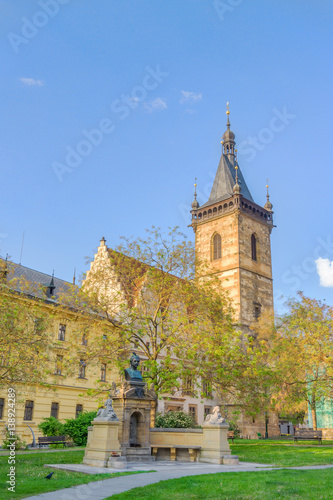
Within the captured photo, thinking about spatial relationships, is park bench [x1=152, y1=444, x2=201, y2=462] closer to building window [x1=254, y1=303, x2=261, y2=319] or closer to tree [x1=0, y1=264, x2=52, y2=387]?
tree [x1=0, y1=264, x2=52, y2=387]

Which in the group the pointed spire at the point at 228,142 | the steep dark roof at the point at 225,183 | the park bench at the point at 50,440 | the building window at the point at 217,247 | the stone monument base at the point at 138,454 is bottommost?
the park bench at the point at 50,440

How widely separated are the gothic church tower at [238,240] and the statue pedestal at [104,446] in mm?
37495

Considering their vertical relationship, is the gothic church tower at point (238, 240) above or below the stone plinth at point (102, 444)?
above

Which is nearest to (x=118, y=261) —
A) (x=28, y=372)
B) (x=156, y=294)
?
(x=156, y=294)

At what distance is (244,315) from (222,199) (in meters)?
15.4

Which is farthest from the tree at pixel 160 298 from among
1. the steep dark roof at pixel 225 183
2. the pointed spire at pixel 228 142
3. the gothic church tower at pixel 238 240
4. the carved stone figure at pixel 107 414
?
the pointed spire at pixel 228 142

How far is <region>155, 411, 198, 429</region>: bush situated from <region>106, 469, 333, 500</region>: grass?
11.0 metres

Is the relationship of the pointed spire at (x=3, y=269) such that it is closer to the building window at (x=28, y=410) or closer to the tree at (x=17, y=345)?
the tree at (x=17, y=345)

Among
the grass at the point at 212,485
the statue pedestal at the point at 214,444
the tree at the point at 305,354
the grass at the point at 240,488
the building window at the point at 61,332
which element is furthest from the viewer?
the building window at the point at 61,332

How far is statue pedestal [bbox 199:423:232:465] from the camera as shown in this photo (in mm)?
17750

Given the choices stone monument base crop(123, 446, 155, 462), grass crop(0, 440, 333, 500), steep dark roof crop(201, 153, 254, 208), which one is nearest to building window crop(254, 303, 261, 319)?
steep dark roof crop(201, 153, 254, 208)

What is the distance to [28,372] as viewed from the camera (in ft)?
65.6

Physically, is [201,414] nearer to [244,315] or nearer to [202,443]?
[244,315]

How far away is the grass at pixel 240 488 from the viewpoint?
9.33 meters
